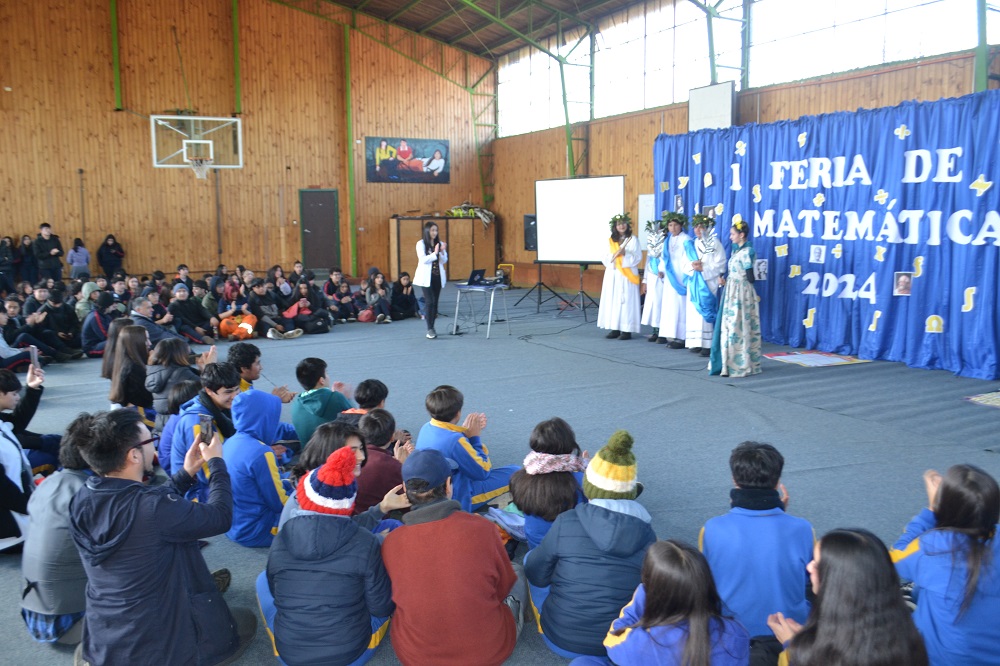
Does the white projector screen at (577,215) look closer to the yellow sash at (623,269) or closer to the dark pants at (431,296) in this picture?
the yellow sash at (623,269)

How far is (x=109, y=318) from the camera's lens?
8984 millimetres

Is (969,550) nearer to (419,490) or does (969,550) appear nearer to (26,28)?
(419,490)

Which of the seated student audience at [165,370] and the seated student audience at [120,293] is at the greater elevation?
the seated student audience at [120,293]

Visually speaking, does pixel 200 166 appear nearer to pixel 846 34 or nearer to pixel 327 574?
pixel 846 34

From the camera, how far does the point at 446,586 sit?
7.56 ft

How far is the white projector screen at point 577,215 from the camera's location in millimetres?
10688

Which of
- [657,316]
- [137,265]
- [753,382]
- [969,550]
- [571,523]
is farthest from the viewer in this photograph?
[137,265]

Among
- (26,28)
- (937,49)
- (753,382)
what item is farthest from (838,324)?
(26,28)

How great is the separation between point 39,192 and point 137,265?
2033 millimetres

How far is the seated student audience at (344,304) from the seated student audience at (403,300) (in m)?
0.61

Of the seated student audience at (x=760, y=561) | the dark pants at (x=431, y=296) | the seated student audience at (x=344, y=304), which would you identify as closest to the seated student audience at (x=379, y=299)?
the seated student audience at (x=344, y=304)

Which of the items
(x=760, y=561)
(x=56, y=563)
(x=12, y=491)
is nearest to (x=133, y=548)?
(x=56, y=563)

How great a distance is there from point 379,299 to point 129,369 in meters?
6.58

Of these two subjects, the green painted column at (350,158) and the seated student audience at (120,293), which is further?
the green painted column at (350,158)
